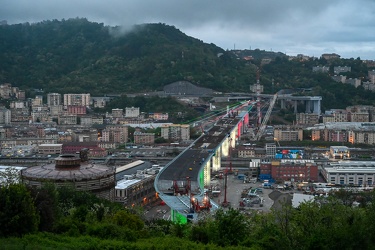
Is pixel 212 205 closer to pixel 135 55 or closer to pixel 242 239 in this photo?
pixel 242 239

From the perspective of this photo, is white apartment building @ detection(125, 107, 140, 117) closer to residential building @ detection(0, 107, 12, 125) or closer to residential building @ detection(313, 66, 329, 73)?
residential building @ detection(0, 107, 12, 125)

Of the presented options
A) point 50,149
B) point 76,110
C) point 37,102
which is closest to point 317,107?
point 76,110

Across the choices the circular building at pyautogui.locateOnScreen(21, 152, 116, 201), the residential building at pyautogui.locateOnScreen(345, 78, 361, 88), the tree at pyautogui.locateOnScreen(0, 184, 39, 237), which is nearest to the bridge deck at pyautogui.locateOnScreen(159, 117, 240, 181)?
the circular building at pyautogui.locateOnScreen(21, 152, 116, 201)

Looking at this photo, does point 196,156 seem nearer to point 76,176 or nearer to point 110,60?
point 76,176

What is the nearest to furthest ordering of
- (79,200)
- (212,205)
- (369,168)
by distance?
(79,200), (212,205), (369,168)

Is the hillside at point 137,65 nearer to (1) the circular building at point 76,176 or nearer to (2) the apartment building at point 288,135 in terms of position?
(2) the apartment building at point 288,135

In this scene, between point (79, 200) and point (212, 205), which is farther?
point (212, 205)

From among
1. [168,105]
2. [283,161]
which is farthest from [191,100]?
[283,161]
